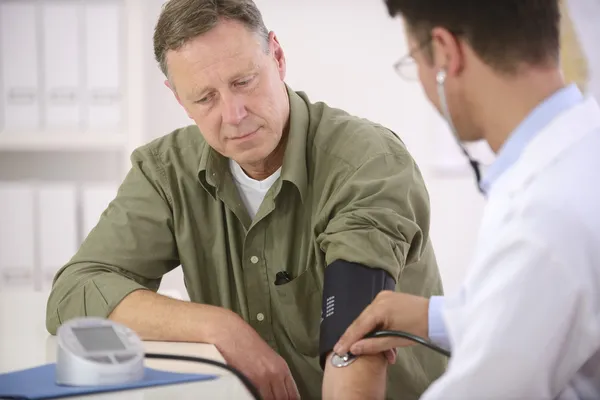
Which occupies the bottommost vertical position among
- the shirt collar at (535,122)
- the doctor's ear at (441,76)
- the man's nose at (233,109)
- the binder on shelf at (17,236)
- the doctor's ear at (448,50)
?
the binder on shelf at (17,236)

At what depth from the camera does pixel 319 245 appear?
1493 millimetres

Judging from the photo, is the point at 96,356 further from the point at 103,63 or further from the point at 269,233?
the point at 103,63

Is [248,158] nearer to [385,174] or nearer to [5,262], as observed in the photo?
[385,174]

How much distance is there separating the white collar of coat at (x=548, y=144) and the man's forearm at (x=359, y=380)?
394mm

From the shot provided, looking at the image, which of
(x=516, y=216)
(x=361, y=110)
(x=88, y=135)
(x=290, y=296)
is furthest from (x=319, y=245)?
(x=361, y=110)

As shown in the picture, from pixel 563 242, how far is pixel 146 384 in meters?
0.57

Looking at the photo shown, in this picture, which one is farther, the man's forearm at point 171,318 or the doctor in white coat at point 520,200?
the man's forearm at point 171,318

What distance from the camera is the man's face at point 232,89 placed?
1529 mm

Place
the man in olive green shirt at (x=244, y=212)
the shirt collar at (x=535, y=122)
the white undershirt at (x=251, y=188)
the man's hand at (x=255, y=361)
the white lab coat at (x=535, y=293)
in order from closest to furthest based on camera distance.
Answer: the white lab coat at (x=535, y=293) < the shirt collar at (x=535, y=122) < the man's hand at (x=255, y=361) < the man in olive green shirt at (x=244, y=212) < the white undershirt at (x=251, y=188)

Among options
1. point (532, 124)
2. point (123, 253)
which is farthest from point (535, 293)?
point (123, 253)

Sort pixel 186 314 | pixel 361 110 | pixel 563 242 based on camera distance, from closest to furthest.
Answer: pixel 563 242, pixel 186 314, pixel 361 110

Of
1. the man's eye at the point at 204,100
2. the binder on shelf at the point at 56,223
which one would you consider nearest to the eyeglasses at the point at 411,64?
the man's eye at the point at 204,100

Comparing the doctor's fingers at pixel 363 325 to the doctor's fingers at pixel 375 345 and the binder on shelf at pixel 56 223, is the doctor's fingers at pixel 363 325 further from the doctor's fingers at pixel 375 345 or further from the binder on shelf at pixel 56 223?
the binder on shelf at pixel 56 223

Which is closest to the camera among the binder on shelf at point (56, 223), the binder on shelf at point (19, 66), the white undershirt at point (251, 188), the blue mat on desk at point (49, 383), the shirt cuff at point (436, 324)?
the blue mat on desk at point (49, 383)
